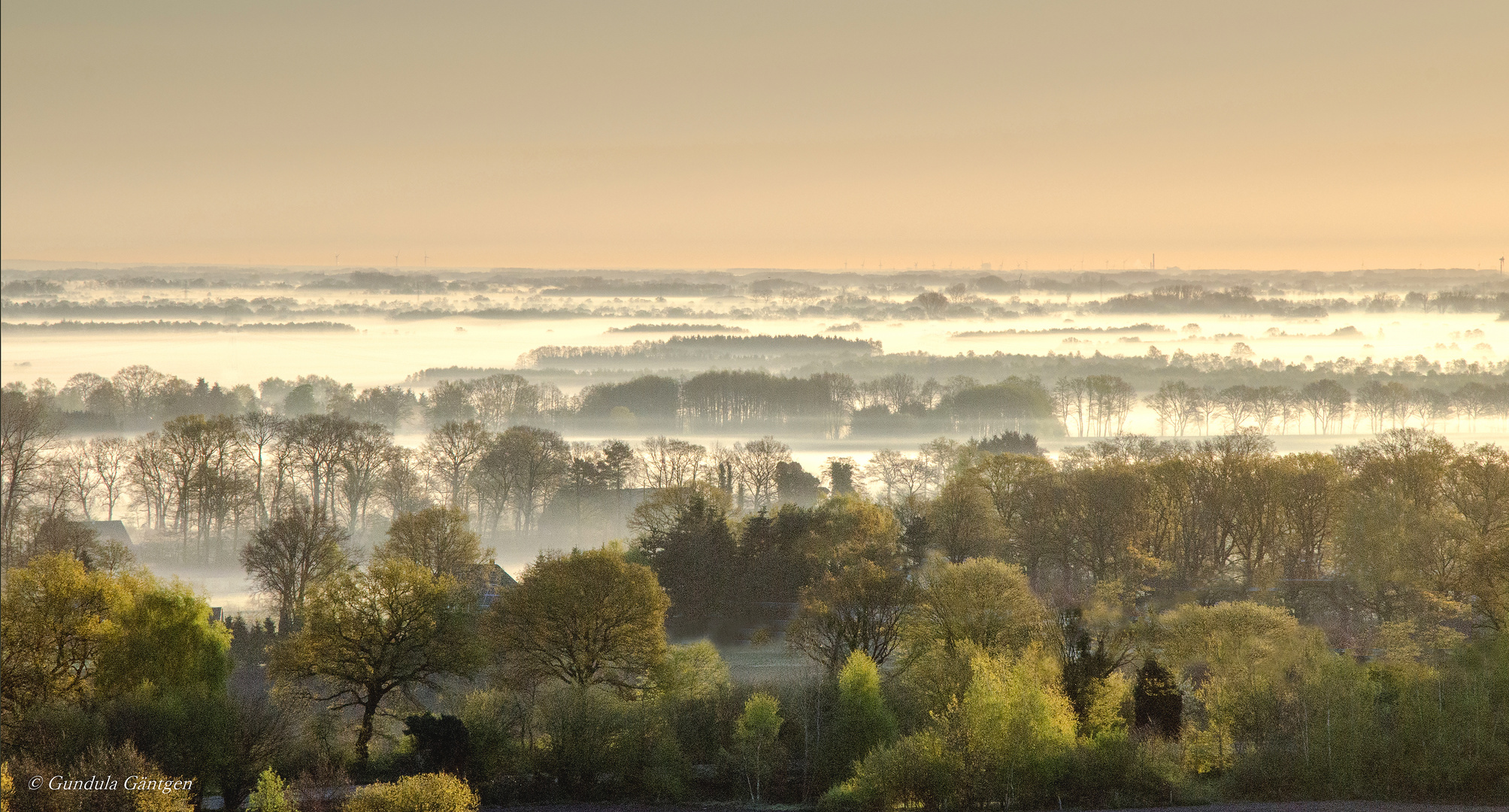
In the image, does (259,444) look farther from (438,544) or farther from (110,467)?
(438,544)

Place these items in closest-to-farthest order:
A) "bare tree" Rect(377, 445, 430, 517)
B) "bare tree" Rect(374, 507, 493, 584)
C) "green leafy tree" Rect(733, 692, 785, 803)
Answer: "green leafy tree" Rect(733, 692, 785, 803) < "bare tree" Rect(374, 507, 493, 584) < "bare tree" Rect(377, 445, 430, 517)

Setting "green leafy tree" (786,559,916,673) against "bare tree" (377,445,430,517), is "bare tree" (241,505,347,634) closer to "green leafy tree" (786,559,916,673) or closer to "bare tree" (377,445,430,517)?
"bare tree" (377,445,430,517)

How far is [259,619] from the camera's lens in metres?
63.5

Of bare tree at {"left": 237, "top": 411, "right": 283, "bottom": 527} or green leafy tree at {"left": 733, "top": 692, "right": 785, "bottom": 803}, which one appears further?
bare tree at {"left": 237, "top": 411, "right": 283, "bottom": 527}

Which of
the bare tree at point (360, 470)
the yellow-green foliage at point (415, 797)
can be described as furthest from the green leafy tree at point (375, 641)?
the bare tree at point (360, 470)

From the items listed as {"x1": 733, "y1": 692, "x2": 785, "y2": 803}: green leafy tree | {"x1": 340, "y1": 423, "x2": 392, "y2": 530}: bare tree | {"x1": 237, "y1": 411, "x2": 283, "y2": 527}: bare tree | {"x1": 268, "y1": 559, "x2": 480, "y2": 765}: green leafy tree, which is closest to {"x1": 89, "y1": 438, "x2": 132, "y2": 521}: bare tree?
{"x1": 237, "y1": 411, "x2": 283, "y2": 527}: bare tree

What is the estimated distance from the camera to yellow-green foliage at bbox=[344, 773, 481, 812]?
111 feet

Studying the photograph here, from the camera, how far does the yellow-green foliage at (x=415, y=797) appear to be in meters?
33.8

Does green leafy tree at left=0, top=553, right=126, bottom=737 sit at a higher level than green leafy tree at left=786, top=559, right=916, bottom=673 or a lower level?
higher

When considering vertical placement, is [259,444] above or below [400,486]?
above

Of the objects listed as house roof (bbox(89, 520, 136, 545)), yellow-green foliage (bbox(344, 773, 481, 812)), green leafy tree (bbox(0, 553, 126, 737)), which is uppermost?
green leafy tree (bbox(0, 553, 126, 737))

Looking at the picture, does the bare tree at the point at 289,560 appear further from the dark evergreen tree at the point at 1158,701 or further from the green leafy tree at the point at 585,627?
the dark evergreen tree at the point at 1158,701

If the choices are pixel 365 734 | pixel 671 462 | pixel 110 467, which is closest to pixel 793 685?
pixel 365 734

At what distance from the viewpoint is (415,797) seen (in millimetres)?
34344
